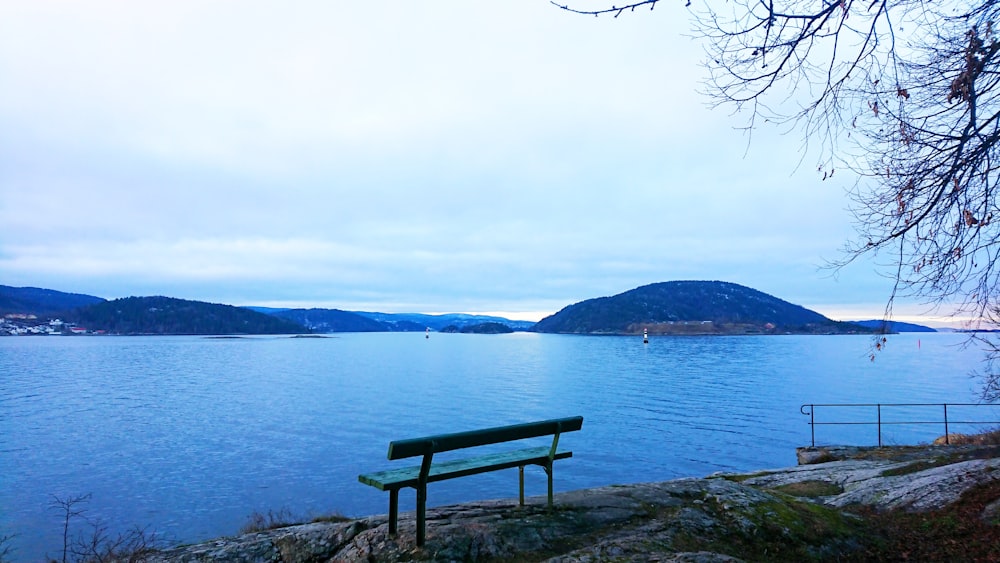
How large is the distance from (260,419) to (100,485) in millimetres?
14915

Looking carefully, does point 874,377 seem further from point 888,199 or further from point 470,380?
point 888,199

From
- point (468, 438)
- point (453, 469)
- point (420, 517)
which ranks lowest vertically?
point (420, 517)

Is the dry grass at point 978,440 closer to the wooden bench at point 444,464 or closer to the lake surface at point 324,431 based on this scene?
the lake surface at point 324,431

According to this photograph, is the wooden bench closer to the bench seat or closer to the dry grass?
the bench seat

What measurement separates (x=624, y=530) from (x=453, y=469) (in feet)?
6.48

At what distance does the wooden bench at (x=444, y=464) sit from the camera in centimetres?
582

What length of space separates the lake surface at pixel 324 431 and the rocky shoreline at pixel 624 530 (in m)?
2.85

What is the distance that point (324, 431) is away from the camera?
31312mm

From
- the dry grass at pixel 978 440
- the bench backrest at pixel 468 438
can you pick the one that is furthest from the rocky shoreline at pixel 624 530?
the dry grass at pixel 978 440

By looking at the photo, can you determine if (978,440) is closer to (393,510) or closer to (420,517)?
(420,517)

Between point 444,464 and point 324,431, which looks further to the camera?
point 324,431

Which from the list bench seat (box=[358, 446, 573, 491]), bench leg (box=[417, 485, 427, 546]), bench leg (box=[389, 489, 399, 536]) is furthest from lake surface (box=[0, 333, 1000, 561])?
bench leg (box=[389, 489, 399, 536])

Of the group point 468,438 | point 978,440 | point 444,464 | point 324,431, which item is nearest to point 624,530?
point 468,438

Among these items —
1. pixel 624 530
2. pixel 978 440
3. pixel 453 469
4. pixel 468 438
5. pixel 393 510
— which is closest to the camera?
pixel 393 510
